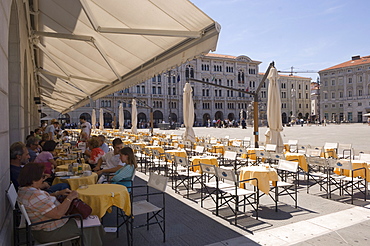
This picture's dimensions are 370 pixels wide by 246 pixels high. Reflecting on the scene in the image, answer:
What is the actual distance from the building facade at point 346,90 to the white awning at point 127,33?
7824 cm

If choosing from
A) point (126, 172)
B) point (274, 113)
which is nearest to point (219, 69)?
point (274, 113)

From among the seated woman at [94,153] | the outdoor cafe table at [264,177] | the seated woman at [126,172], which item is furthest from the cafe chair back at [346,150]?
the seated woman at [94,153]

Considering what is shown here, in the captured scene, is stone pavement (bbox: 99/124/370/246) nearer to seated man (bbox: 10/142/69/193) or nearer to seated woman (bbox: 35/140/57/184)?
seated man (bbox: 10/142/69/193)

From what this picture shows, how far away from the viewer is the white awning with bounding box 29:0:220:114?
4953 mm

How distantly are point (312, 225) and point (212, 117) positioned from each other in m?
70.4

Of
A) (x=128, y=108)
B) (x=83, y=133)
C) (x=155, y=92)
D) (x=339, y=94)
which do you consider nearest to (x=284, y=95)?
(x=339, y=94)

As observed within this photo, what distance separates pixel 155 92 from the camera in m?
69.2

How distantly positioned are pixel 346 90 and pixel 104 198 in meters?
90.7

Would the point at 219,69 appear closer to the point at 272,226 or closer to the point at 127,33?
the point at 127,33

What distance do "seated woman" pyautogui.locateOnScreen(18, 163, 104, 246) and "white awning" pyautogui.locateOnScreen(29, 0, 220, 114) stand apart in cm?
321

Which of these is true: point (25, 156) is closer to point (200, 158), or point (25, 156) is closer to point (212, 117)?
point (200, 158)

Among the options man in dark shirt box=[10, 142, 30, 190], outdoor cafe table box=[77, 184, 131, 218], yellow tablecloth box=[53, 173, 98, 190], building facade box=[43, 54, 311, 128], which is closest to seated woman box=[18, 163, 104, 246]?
outdoor cafe table box=[77, 184, 131, 218]

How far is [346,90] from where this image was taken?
81.5 metres

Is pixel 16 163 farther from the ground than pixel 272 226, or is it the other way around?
pixel 16 163
